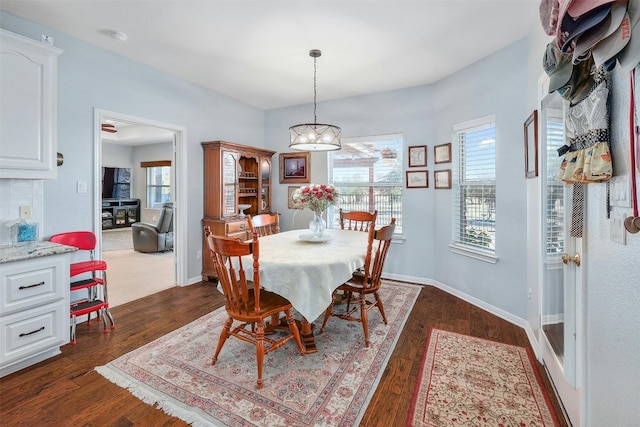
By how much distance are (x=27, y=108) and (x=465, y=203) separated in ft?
14.0

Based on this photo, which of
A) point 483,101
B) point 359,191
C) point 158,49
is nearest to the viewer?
point 158,49

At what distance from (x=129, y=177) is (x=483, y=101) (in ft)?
31.6

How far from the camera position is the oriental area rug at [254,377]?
1693mm

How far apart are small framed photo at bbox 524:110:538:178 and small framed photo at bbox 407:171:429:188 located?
1349 mm

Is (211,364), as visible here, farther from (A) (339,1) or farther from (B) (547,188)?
(A) (339,1)

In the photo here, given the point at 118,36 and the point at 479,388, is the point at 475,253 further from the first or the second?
the point at 118,36

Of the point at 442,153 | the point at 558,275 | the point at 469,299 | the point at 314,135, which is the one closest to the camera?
the point at 558,275

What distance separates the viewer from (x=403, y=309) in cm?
317

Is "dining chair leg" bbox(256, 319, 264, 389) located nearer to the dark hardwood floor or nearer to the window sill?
the dark hardwood floor

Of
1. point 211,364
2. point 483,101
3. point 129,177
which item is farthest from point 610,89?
point 129,177

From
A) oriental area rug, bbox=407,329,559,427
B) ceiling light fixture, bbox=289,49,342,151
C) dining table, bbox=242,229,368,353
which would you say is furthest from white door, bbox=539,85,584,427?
ceiling light fixture, bbox=289,49,342,151

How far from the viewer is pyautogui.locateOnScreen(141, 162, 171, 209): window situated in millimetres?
8828

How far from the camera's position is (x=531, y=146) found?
8.16 ft

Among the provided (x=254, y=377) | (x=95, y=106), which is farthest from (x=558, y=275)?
(x=95, y=106)
